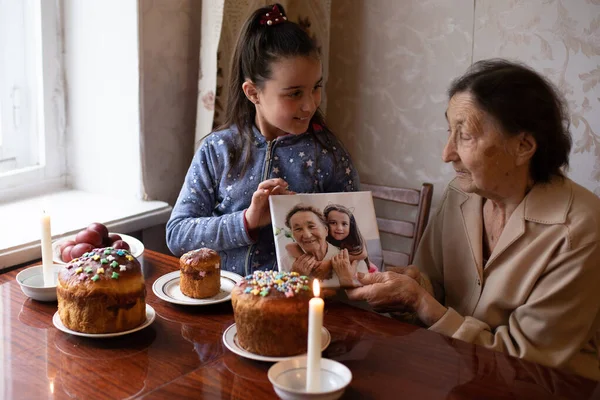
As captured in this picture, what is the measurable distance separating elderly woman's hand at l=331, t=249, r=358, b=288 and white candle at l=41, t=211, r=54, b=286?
679 mm

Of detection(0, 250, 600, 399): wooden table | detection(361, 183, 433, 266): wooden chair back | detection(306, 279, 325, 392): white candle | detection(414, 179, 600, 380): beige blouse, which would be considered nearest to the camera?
detection(306, 279, 325, 392): white candle

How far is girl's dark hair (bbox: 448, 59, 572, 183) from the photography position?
1.64 metres

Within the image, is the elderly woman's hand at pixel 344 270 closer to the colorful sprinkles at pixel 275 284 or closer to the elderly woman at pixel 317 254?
the elderly woman at pixel 317 254

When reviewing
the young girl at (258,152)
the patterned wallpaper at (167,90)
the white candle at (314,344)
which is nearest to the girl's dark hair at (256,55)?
the young girl at (258,152)

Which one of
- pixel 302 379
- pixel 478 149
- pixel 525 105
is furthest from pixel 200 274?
pixel 525 105

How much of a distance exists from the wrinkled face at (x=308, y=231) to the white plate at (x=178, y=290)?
182mm

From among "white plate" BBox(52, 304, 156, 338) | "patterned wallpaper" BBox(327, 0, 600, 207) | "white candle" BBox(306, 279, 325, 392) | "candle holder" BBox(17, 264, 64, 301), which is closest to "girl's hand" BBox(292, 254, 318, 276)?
"white plate" BBox(52, 304, 156, 338)

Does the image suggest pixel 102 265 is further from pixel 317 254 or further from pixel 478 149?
pixel 478 149

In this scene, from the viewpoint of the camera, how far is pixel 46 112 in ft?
8.29

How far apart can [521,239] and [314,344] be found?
78 cm

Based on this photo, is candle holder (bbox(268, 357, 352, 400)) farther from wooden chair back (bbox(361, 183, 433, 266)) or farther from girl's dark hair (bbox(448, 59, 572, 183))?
A: wooden chair back (bbox(361, 183, 433, 266))

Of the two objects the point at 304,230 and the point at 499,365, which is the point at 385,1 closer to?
the point at 304,230

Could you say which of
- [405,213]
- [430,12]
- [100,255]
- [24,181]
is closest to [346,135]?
[405,213]

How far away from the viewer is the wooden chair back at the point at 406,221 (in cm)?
234
